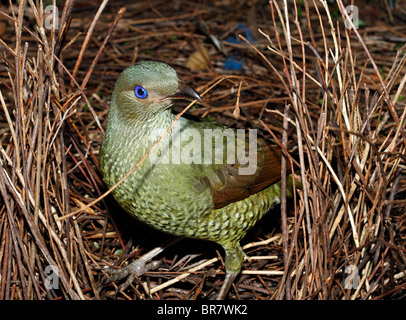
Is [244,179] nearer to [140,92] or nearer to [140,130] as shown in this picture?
[140,130]

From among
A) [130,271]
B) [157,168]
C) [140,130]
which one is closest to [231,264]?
[130,271]

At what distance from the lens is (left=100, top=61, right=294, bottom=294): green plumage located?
2512 millimetres

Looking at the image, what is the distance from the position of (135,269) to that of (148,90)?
1.22 metres

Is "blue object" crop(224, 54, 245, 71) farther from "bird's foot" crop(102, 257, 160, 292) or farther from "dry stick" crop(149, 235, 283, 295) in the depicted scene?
"bird's foot" crop(102, 257, 160, 292)

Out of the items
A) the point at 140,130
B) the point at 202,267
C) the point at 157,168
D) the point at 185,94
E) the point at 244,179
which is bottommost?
the point at 202,267

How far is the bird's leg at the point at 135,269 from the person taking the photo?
293cm

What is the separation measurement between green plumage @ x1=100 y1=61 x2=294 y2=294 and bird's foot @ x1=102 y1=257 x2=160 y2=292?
1.44 ft

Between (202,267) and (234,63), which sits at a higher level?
(234,63)

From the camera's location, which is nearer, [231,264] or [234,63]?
[231,264]

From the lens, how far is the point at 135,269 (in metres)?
3.04

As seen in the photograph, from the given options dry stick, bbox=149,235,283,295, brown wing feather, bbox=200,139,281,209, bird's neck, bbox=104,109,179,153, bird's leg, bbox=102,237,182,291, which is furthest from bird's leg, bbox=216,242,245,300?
bird's neck, bbox=104,109,179,153

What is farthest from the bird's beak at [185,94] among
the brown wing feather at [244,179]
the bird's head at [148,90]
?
the brown wing feather at [244,179]
